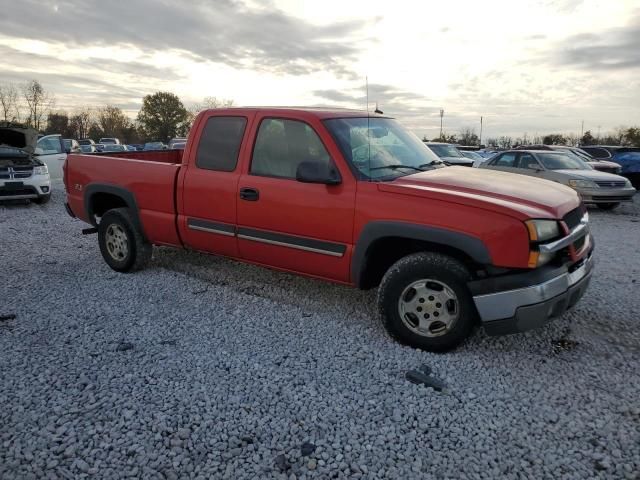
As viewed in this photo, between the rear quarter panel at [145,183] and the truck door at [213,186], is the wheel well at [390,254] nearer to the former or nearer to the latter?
the truck door at [213,186]

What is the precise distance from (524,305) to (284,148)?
7.75ft

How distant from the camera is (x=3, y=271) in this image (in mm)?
5809

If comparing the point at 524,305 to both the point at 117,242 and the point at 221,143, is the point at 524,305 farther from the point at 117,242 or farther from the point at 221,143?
the point at 117,242

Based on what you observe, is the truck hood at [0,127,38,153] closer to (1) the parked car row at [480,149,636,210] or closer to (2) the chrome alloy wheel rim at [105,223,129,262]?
(2) the chrome alloy wheel rim at [105,223,129,262]

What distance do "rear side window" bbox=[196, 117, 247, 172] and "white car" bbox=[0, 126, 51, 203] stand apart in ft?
25.8

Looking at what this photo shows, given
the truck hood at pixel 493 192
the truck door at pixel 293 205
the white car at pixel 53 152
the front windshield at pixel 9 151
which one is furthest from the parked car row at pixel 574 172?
the white car at pixel 53 152

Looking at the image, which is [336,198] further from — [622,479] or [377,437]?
[622,479]

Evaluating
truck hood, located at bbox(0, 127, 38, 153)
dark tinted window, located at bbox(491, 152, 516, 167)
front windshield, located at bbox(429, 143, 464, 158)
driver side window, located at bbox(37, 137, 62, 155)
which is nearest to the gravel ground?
truck hood, located at bbox(0, 127, 38, 153)

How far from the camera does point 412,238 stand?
11.7ft

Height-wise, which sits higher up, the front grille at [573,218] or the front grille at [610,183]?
the front grille at [573,218]

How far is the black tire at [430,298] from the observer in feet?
11.3

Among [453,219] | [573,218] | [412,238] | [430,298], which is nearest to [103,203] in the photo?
[412,238]

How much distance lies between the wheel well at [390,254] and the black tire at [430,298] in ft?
0.33

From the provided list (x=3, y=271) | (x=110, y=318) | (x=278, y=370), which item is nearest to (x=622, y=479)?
(x=278, y=370)
